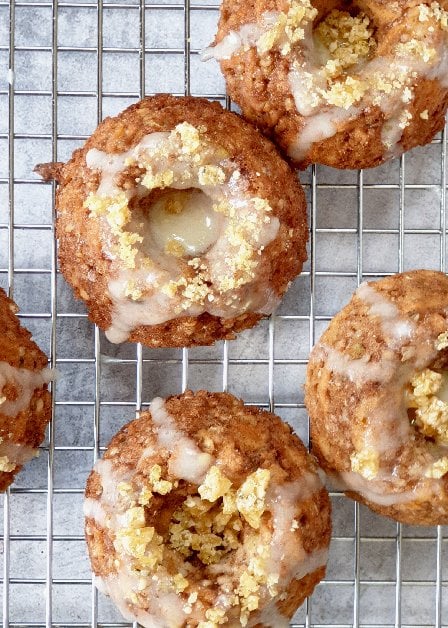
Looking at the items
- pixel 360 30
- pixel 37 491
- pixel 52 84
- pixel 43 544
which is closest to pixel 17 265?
pixel 52 84

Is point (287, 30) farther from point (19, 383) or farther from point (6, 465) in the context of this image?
point (6, 465)

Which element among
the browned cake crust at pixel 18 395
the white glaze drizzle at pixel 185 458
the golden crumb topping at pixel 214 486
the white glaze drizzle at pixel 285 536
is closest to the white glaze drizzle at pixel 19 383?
the browned cake crust at pixel 18 395

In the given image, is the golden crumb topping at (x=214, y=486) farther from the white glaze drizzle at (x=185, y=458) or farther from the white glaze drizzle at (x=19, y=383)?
the white glaze drizzle at (x=19, y=383)

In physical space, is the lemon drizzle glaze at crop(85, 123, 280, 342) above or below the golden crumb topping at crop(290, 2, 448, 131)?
below

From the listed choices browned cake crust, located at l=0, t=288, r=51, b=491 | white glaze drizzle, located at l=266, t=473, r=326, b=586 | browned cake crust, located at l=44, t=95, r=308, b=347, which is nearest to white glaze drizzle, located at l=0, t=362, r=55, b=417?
browned cake crust, located at l=0, t=288, r=51, b=491

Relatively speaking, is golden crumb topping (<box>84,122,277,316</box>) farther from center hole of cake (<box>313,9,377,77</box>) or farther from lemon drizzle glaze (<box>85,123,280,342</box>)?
center hole of cake (<box>313,9,377,77</box>)

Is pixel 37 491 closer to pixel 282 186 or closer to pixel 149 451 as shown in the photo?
Answer: pixel 149 451
